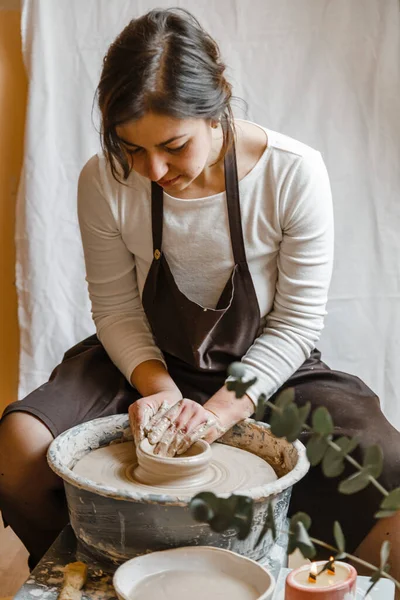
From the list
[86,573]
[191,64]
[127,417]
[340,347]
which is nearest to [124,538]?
[86,573]

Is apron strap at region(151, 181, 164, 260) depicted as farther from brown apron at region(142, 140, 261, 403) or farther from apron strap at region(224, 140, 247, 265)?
apron strap at region(224, 140, 247, 265)

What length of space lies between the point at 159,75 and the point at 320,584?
36.1 inches

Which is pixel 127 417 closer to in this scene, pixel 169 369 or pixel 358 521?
pixel 169 369

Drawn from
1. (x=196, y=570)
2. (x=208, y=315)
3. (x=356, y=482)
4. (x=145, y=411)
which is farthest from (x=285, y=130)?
(x=356, y=482)

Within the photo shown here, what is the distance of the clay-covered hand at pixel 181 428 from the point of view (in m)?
1.44

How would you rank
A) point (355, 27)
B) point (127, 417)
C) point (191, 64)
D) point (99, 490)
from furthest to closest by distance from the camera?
1. point (355, 27)
2. point (127, 417)
3. point (191, 64)
4. point (99, 490)

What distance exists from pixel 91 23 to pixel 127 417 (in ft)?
4.19

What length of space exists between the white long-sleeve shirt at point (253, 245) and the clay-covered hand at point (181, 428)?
6.3 inches

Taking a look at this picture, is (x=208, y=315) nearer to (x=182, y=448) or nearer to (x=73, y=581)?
(x=182, y=448)

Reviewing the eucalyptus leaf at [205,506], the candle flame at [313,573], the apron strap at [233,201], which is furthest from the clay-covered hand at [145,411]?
the eucalyptus leaf at [205,506]

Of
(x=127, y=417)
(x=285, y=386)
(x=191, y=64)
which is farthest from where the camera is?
(x=285, y=386)

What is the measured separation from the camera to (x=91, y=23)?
2297 millimetres

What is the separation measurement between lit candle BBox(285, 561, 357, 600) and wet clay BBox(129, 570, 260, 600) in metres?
0.08

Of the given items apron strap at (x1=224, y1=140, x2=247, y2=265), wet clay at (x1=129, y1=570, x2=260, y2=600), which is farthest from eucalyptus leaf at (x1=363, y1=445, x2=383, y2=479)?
apron strap at (x1=224, y1=140, x2=247, y2=265)
